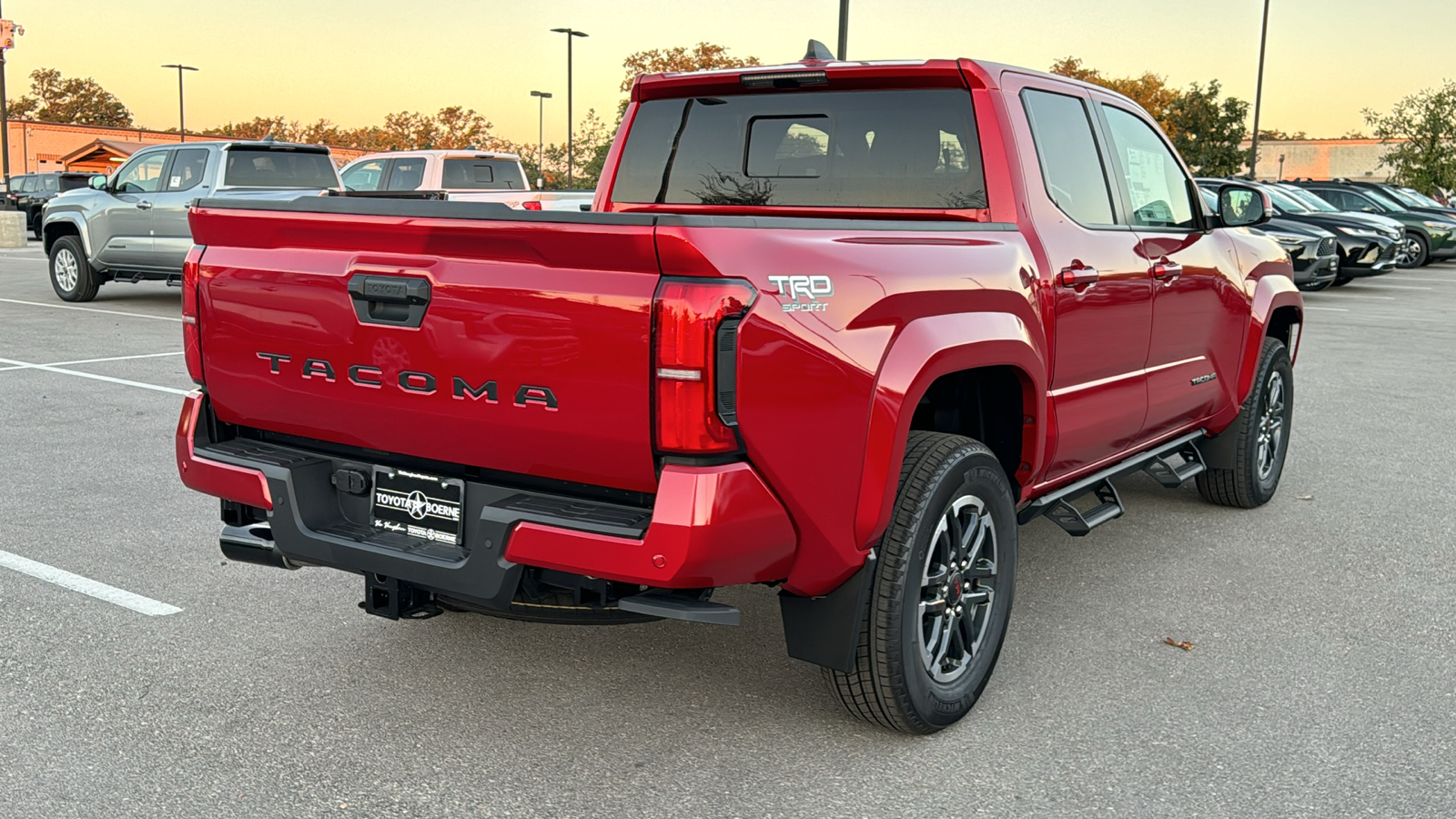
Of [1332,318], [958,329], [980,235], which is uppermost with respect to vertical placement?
[980,235]

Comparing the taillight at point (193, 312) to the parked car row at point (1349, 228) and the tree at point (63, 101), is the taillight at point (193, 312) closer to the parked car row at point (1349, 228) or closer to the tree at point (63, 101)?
→ the parked car row at point (1349, 228)

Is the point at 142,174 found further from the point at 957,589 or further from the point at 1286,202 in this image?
the point at 1286,202

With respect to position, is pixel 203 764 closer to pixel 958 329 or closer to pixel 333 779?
pixel 333 779

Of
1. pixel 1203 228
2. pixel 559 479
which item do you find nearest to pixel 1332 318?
pixel 1203 228

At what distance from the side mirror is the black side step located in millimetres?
3543

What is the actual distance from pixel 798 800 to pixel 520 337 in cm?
135

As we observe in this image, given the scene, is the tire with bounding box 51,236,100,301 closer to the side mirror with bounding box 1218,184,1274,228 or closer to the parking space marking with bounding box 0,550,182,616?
the parking space marking with bounding box 0,550,182,616

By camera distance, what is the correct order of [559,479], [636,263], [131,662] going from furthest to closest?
[131,662]
[559,479]
[636,263]

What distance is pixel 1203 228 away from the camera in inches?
215

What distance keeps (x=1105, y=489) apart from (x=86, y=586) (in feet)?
12.7

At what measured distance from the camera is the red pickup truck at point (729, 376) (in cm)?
289

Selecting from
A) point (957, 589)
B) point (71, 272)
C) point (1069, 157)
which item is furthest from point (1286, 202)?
point (957, 589)

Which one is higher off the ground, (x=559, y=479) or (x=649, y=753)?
(x=559, y=479)

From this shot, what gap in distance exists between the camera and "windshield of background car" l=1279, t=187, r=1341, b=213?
22516mm
